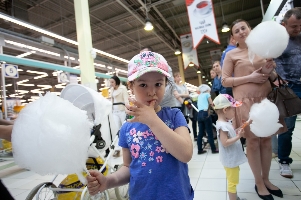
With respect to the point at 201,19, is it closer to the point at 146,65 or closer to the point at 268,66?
the point at 268,66

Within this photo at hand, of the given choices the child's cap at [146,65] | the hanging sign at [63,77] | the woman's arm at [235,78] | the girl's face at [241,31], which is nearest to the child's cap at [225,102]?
the woman's arm at [235,78]

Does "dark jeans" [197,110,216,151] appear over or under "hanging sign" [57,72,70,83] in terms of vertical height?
under

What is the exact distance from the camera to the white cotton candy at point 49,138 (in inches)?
26.5

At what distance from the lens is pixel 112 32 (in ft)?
32.6

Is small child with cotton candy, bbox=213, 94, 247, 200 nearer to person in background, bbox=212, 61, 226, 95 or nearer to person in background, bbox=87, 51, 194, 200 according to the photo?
person in background, bbox=87, 51, 194, 200

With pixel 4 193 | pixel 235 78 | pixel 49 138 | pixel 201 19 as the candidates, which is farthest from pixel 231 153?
pixel 201 19

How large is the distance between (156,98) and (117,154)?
347cm

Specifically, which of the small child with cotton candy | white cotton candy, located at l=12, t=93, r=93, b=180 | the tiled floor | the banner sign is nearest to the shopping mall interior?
the tiled floor

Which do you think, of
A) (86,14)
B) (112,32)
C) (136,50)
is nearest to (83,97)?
(86,14)

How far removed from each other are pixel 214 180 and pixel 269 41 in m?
1.85

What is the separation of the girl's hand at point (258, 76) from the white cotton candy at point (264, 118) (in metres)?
0.20

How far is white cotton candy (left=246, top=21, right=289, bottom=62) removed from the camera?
1461mm

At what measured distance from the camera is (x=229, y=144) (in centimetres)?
165

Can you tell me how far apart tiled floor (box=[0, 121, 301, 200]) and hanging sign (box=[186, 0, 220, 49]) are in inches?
139
